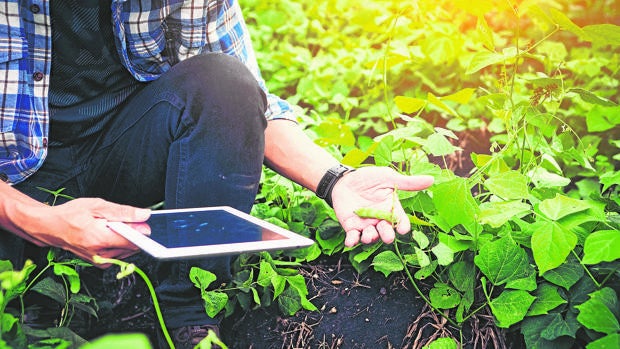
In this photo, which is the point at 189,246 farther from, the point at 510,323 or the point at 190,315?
the point at 510,323

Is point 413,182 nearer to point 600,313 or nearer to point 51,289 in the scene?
point 600,313

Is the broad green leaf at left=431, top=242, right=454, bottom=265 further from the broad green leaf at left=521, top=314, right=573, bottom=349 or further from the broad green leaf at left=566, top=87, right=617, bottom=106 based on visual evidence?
the broad green leaf at left=566, top=87, right=617, bottom=106

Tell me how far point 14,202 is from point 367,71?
1.76 metres

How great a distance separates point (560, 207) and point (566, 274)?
17 cm

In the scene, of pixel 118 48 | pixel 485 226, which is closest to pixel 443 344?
pixel 485 226

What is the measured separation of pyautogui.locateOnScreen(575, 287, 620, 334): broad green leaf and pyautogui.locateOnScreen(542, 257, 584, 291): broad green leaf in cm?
13

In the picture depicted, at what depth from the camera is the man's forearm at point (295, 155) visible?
69.1 inches

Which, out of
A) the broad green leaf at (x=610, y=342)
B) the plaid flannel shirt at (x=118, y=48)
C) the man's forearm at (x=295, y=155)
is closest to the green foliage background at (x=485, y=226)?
the broad green leaf at (x=610, y=342)

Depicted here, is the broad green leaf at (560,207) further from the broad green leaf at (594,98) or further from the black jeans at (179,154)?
the black jeans at (179,154)

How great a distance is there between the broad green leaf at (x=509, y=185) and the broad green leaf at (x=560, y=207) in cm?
7

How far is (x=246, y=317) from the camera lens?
5.86 feet

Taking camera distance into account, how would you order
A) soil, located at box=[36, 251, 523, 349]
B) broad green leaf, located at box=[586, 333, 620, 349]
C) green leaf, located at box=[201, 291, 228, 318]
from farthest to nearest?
soil, located at box=[36, 251, 523, 349]
green leaf, located at box=[201, 291, 228, 318]
broad green leaf, located at box=[586, 333, 620, 349]

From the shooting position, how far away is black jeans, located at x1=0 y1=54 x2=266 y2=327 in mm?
1561

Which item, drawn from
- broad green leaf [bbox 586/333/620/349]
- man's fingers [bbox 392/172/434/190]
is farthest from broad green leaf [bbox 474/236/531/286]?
broad green leaf [bbox 586/333/620/349]
